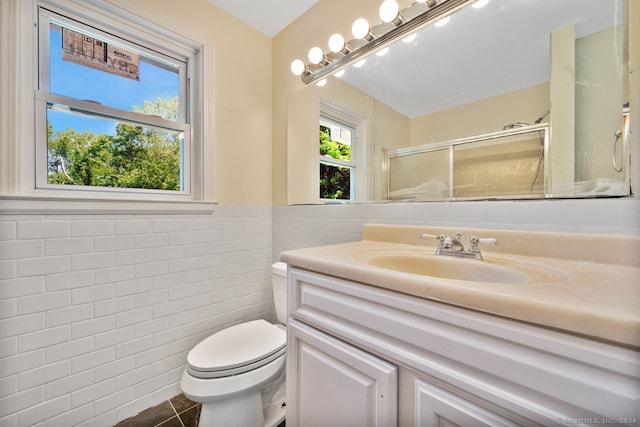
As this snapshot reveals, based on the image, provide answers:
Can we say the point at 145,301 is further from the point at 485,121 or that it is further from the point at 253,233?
the point at 485,121

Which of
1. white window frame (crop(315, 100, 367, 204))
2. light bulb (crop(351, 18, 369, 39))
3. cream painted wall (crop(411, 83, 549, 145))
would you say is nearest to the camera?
cream painted wall (crop(411, 83, 549, 145))

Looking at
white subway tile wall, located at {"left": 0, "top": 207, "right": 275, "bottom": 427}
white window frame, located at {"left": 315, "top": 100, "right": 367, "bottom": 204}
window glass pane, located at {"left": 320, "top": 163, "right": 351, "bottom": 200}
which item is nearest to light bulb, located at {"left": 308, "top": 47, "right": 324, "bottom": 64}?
white window frame, located at {"left": 315, "top": 100, "right": 367, "bottom": 204}

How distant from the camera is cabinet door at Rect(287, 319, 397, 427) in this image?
1.94 feet

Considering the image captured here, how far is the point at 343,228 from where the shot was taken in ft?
4.47

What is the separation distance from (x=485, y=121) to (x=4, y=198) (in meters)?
1.84

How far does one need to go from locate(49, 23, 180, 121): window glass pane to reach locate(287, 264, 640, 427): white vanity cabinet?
1.32m

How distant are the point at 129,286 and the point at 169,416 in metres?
0.68

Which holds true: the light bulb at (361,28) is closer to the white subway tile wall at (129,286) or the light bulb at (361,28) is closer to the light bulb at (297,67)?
the light bulb at (297,67)

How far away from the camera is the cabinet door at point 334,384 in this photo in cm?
59

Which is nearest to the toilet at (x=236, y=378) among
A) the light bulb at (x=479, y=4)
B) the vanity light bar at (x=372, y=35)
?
the vanity light bar at (x=372, y=35)

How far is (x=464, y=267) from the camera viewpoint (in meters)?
0.82

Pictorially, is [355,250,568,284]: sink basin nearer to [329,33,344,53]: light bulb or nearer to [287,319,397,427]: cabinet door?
[287,319,397,427]: cabinet door

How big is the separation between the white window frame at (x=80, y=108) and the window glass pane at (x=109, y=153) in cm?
4

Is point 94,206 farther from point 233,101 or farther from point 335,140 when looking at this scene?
point 335,140
